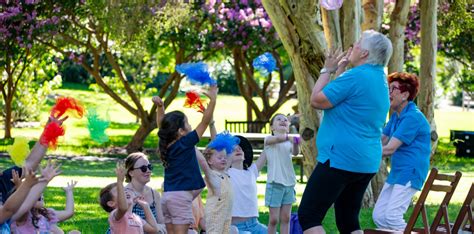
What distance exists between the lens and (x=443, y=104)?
2478 inches

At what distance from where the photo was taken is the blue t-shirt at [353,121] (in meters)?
6.93

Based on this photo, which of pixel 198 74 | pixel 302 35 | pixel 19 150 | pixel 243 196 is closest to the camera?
pixel 19 150

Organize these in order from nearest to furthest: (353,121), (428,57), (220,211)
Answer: (353,121) < (220,211) < (428,57)

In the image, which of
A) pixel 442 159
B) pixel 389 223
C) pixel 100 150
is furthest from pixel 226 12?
pixel 389 223

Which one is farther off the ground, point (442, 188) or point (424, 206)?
point (442, 188)

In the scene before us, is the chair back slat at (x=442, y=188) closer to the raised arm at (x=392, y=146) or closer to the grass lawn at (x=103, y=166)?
the raised arm at (x=392, y=146)

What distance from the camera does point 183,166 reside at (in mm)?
7859

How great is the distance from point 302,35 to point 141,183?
15.4 feet

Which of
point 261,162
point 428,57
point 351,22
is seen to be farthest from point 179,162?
point 428,57

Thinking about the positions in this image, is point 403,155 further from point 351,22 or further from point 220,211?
point 351,22

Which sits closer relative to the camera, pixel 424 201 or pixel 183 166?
pixel 183 166

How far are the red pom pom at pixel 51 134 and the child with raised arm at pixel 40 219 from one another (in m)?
0.54

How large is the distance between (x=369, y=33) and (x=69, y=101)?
6.87 feet

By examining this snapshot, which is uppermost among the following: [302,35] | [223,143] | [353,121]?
[302,35]
